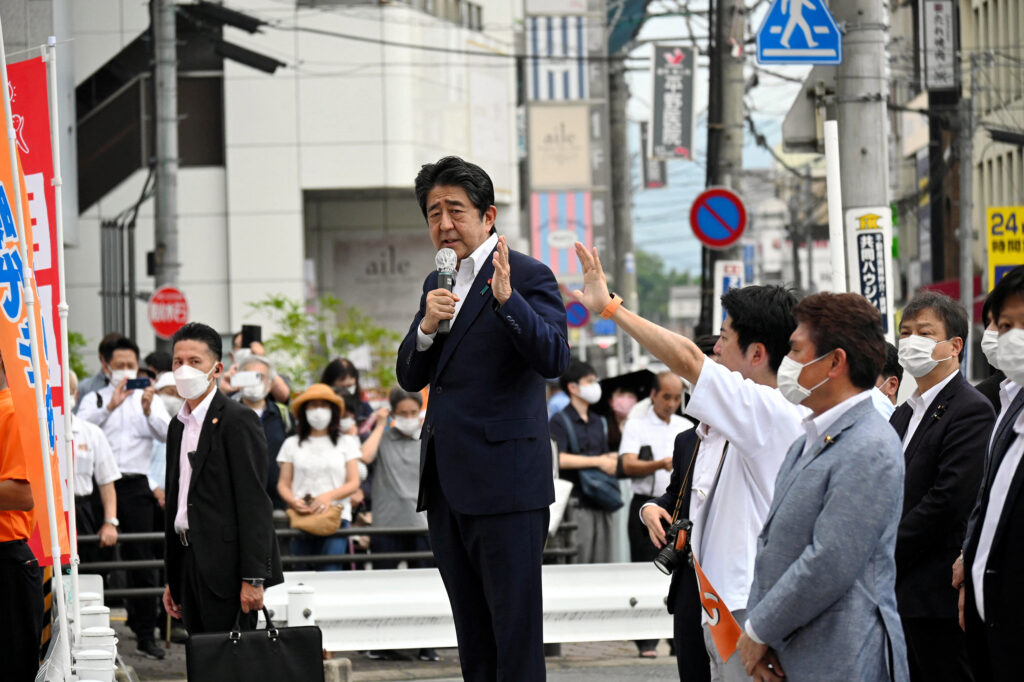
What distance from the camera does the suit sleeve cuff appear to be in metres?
5.34

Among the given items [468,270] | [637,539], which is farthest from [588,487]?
[468,270]

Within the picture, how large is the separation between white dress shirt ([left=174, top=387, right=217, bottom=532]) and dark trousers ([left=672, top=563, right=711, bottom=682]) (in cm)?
289

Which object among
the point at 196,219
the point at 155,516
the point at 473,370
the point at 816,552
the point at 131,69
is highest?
the point at 131,69

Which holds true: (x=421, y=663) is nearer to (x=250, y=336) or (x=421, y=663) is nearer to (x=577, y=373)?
(x=577, y=373)

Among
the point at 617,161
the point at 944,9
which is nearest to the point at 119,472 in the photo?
the point at 617,161

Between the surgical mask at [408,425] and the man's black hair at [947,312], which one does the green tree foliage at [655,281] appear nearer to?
the surgical mask at [408,425]

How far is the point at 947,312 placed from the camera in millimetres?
6562

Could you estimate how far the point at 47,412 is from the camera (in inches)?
258

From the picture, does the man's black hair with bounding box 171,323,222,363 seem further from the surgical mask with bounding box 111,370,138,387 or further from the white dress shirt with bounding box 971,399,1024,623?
the surgical mask with bounding box 111,370,138,387

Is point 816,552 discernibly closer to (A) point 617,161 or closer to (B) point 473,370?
(B) point 473,370

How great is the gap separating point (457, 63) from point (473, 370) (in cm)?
3450

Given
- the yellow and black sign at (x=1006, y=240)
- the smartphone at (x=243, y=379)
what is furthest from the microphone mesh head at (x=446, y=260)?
the yellow and black sign at (x=1006, y=240)

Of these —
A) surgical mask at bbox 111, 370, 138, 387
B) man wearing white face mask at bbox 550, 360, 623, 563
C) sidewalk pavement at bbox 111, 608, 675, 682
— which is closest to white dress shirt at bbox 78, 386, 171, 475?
surgical mask at bbox 111, 370, 138, 387

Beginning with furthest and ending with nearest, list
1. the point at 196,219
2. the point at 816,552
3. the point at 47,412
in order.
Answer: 1. the point at 196,219
2. the point at 47,412
3. the point at 816,552
